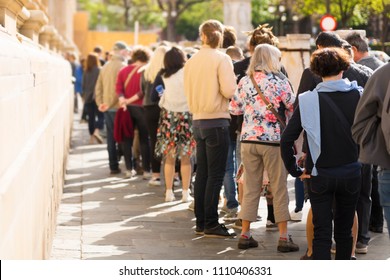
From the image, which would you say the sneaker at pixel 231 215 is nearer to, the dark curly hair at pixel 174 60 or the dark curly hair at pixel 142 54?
the dark curly hair at pixel 174 60

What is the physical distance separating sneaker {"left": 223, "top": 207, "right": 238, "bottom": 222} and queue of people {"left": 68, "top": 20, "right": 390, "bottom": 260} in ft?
0.04

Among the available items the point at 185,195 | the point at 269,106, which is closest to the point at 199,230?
the point at 269,106

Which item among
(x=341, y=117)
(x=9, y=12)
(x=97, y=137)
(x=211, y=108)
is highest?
(x=9, y=12)

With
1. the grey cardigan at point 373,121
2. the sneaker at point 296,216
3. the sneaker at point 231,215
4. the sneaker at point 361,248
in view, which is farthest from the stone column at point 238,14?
the grey cardigan at point 373,121

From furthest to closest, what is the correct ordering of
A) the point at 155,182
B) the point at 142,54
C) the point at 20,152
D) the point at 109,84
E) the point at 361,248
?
1. the point at 109,84
2. the point at 142,54
3. the point at 155,182
4. the point at 361,248
5. the point at 20,152

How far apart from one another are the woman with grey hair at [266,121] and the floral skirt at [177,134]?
321cm

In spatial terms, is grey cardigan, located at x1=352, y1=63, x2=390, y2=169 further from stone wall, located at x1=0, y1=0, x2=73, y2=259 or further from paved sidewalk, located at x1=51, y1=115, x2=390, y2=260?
paved sidewalk, located at x1=51, y1=115, x2=390, y2=260

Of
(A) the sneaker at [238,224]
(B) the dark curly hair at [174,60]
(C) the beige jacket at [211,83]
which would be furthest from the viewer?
(B) the dark curly hair at [174,60]

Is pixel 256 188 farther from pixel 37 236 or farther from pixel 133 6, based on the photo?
pixel 133 6

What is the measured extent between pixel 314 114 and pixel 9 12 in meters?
2.13

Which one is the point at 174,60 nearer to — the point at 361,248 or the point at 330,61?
the point at 361,248

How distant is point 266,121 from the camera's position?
858 cm

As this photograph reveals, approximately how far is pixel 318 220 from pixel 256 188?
2.00 meters

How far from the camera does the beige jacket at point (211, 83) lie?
930 cm
